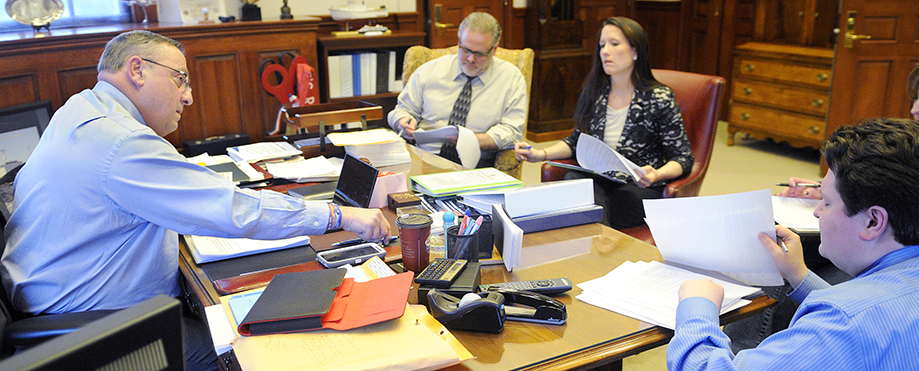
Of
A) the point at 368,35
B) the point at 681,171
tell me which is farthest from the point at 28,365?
the point at 368,35

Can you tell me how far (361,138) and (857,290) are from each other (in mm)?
1786

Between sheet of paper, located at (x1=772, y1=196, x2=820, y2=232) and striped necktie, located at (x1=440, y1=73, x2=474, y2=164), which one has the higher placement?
striped necktie, located at (x1=440, y1=73, x2=474, y2=164)

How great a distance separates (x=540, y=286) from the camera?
1366mm

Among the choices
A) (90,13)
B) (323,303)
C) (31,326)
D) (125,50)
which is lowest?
(31,326)

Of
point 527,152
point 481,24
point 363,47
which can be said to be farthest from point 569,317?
point 363,47

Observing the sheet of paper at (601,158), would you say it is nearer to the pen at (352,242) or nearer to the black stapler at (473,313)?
the pen at (352,242)

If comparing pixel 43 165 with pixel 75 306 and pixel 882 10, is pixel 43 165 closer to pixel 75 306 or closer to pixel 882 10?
pixel 75 306

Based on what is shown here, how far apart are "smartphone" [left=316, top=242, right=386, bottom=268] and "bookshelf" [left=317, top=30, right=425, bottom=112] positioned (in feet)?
7.93

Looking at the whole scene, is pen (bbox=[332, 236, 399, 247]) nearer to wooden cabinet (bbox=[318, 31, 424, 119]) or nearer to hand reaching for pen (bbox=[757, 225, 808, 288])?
hand reaching for pen (bbox=[757, 225, 808, 288])

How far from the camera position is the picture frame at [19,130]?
8.51ft

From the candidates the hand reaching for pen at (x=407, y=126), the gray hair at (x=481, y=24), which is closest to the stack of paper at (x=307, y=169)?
the hand reaching for pen at (x=407, y=126)

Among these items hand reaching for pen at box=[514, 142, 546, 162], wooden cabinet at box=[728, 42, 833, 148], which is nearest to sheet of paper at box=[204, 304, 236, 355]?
hand reaching for pen at box=[514, 142, 546, 162]

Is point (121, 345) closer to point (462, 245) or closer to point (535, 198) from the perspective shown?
point (462, 245)

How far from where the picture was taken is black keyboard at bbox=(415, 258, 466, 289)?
4.35 ft
